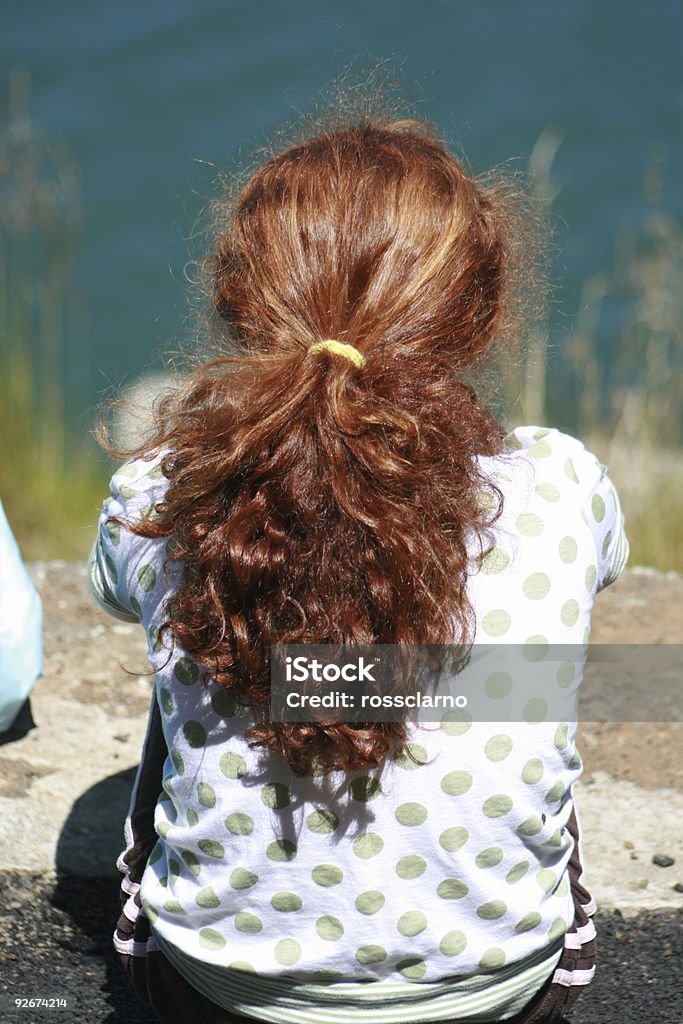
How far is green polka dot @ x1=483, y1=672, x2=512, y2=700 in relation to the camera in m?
1.43

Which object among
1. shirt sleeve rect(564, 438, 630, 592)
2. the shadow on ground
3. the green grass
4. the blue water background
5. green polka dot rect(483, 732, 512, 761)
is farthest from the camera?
the blue water background

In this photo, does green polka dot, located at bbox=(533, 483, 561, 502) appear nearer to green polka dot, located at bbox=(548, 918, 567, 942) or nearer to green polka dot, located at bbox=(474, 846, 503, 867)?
green polka dot, located at bbox=(474, 846, 503, 867)

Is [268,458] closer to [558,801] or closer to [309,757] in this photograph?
[309,757]

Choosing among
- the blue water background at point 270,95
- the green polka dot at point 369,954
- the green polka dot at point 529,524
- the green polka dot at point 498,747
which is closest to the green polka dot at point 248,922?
the green polka dot at point 369,954

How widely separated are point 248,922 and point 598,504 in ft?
2.22

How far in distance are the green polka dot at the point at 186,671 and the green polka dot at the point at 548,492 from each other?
470mm

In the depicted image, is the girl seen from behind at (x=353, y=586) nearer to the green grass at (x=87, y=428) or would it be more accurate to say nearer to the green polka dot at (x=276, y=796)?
the green polka dot at (x=276, y=796)

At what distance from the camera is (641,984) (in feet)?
6.13

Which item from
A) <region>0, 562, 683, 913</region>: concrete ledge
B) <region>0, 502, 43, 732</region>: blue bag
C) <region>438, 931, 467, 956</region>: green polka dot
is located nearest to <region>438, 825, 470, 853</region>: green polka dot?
<region>438, 931, 467, 956</region>: green polka dot

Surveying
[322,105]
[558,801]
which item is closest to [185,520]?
[558,801]

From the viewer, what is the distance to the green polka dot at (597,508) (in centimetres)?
153

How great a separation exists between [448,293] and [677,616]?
1762mm

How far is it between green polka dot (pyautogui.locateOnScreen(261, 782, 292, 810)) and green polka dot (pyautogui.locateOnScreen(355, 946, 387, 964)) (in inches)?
7.8

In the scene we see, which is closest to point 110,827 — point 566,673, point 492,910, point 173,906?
point 173,906
